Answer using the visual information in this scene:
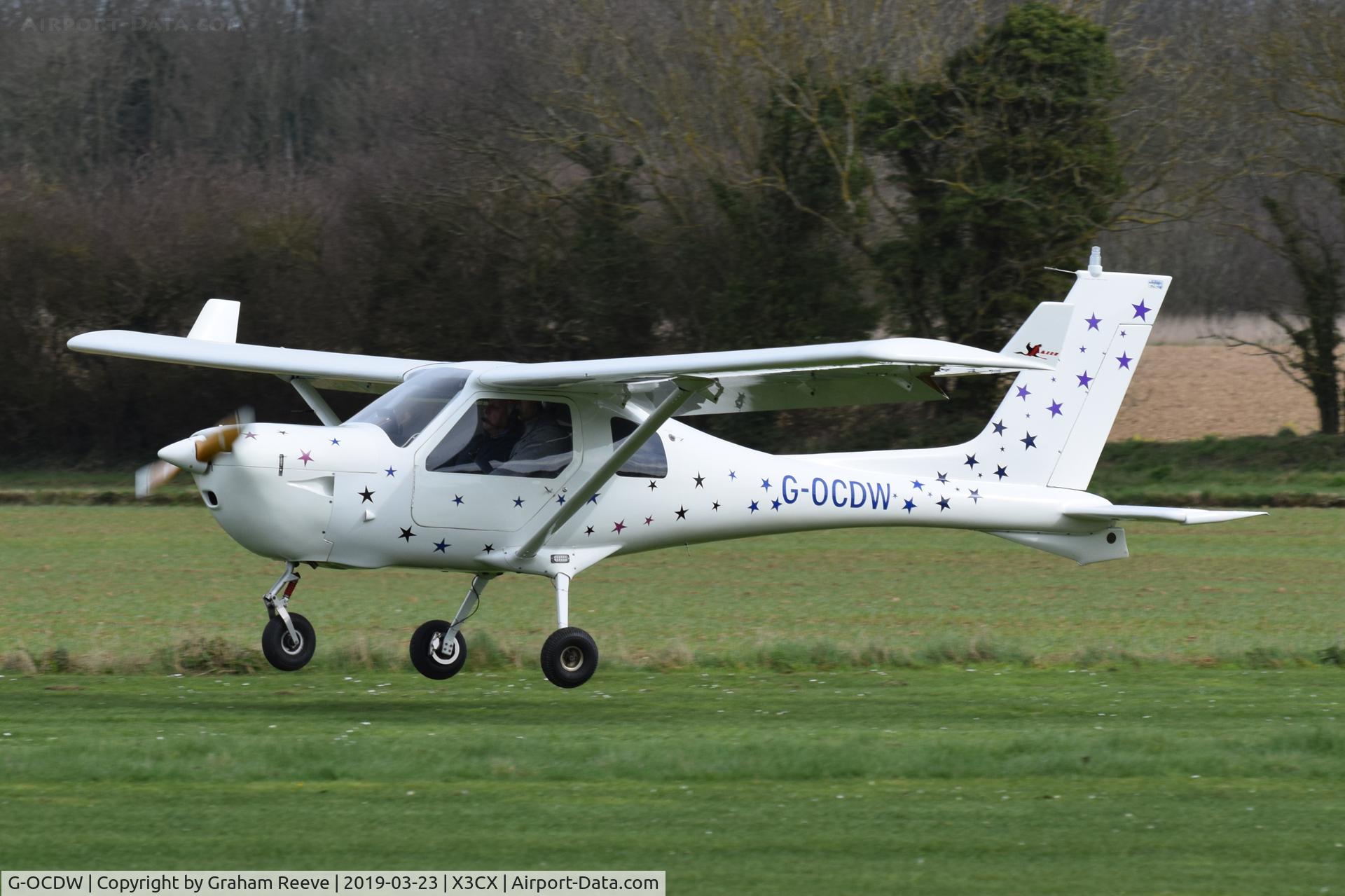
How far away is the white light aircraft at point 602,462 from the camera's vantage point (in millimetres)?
10789

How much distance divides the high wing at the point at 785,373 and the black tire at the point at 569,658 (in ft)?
5.74

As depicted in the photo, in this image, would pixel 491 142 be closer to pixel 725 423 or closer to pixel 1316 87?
pixel 725 423

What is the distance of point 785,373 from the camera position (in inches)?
425

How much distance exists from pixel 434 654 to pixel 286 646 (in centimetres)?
136

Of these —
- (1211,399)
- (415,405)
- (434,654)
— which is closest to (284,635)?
(434,654)

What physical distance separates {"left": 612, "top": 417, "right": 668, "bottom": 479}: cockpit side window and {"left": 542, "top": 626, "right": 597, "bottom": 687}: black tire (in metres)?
1.23

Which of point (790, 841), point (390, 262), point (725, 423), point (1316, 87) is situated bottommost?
point (790, 841)

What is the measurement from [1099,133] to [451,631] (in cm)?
2346

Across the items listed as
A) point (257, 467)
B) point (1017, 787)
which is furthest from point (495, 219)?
point (1017, 787)

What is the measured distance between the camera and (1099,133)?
32.6 meters

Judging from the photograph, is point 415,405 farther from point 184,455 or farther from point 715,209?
point 715,209

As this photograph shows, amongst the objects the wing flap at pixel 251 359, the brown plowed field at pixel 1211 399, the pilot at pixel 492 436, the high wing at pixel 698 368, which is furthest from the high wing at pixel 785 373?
the brown plowed field at pixel 1211 399

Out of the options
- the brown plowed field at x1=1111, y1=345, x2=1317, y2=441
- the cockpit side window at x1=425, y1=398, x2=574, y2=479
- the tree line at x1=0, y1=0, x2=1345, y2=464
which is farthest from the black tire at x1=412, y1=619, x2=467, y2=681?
the brown plowed field at x1=1111, y1=345, x2=1317, y2=441

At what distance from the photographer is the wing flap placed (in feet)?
41.8
